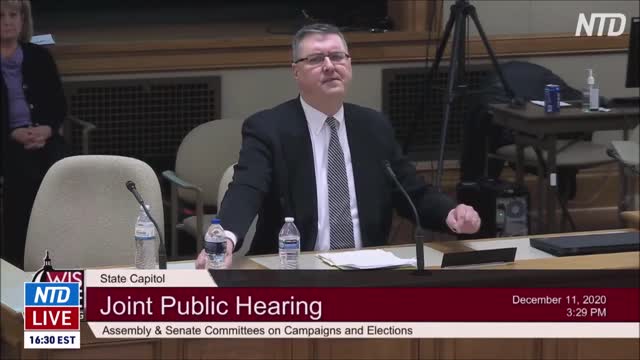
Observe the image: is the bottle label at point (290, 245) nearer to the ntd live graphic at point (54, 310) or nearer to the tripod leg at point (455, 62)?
the ntd live graphic at point (54, 310)

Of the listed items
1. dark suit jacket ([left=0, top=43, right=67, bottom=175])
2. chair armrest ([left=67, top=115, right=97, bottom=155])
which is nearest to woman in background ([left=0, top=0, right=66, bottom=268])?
dark suit jacket ([left=0, top=43, right=67, bottom=175])

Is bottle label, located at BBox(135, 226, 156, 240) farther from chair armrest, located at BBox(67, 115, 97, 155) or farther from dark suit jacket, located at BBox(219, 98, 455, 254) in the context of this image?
chair armrest, located at BBox(67, 115, 97, 155)

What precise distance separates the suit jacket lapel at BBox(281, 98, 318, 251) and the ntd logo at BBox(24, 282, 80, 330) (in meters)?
0.77

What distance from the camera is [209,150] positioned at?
4.13m

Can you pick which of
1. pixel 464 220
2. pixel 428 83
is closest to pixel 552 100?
pixel 428 83

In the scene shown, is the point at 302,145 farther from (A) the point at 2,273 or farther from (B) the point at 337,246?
(A) the point at 2,273

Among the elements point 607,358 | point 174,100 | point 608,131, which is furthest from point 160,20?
point 607,358

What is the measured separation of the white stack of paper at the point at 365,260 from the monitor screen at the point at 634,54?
2307 mm

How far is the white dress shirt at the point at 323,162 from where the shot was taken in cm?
312

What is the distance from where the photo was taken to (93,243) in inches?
126

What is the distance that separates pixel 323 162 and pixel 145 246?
58 centimetres

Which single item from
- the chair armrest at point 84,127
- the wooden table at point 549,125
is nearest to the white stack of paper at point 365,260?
the wooden table at point 549,125

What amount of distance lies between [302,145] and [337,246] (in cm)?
29

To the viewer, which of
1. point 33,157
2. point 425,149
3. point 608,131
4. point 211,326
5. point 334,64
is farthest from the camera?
point 425,149
